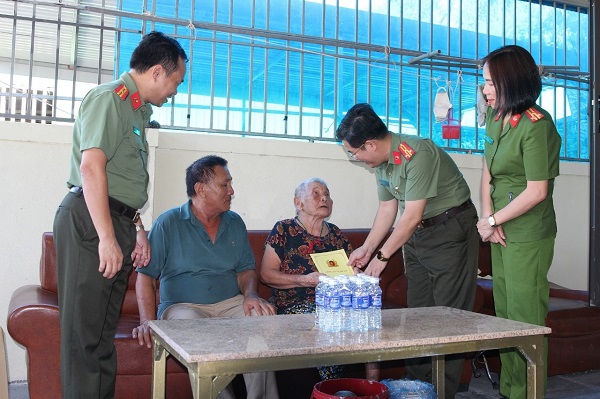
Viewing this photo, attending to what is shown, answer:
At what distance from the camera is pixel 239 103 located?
4340 millimetres

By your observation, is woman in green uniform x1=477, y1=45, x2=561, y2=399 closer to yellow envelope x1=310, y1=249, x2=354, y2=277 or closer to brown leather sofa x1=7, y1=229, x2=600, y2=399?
yellow envelope x1=310, y1=249, x2=354, y2=277

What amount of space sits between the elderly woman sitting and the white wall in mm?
768

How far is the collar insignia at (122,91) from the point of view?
85.9 inches

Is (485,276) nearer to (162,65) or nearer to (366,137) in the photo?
(366,137)

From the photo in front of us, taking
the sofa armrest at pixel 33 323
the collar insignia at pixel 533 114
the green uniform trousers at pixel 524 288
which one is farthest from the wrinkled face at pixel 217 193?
the collar insignia at pixel 533 114

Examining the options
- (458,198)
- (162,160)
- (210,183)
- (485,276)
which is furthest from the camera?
(485,276)

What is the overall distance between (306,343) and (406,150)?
4.08ft

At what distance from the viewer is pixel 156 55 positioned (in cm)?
227

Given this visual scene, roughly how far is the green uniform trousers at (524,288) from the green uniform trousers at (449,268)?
0.20 meters

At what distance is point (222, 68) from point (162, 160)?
3.07ft

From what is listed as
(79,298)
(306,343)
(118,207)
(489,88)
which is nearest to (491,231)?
(489,88)

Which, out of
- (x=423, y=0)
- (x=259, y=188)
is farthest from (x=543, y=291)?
(x=423, y=0)

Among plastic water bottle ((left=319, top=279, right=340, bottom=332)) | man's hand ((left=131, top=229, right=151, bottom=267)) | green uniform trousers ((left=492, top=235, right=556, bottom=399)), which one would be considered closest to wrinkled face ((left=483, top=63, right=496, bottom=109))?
green uniform trousers ((left=492, top=235, right=556, bottom=399))

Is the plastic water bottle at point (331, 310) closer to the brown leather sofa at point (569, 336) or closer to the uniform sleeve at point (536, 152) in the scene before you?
the uniform sleeve at point (536, 152)
